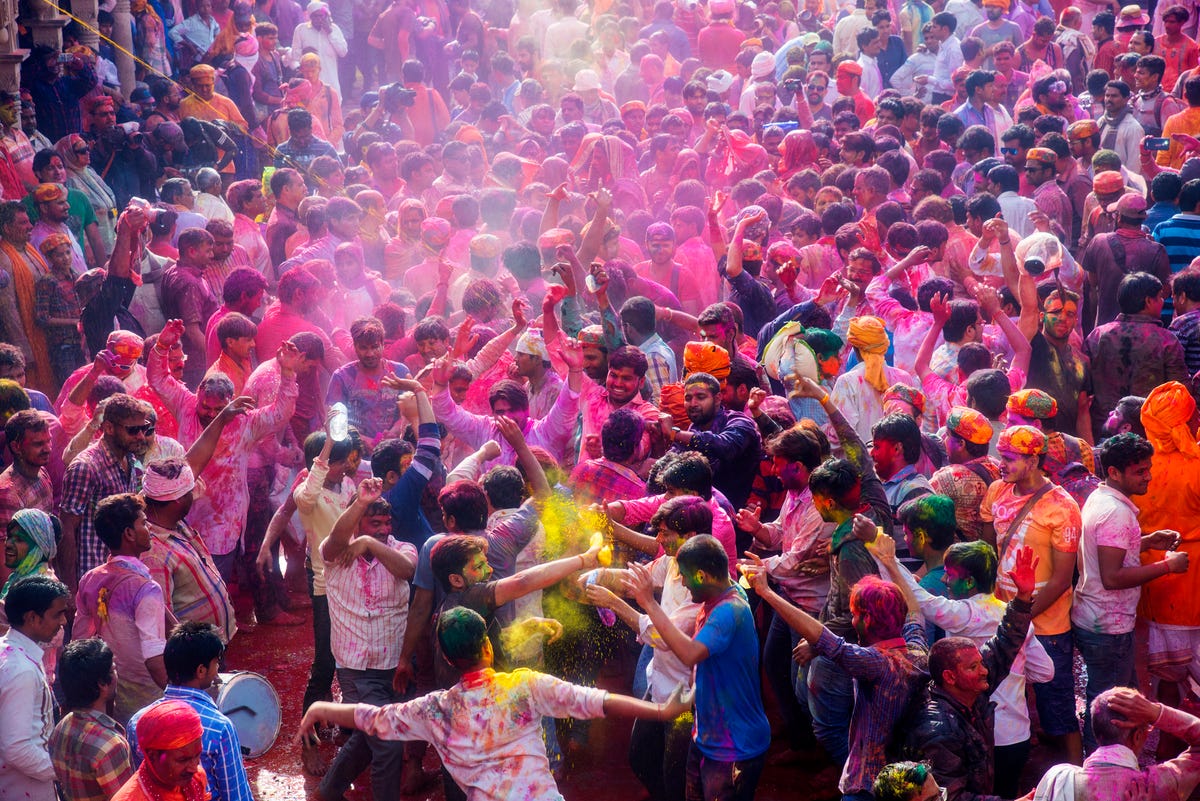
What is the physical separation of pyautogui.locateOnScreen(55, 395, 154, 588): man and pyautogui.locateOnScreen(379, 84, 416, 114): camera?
29.2 ft

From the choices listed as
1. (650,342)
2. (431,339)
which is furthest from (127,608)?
(650,342)

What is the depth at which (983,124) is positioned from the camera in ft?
43.2

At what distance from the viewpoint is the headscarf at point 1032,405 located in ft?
21.4

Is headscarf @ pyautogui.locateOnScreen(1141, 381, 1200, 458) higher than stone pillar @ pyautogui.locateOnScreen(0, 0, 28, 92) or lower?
lower

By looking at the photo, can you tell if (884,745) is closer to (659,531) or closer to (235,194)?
(659,531)

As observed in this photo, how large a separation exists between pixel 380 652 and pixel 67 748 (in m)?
1.56

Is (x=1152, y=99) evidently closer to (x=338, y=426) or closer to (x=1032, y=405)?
(x=1032, y=405)

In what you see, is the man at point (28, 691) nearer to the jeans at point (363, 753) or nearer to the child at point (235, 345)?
the jeans at point (363, 753)

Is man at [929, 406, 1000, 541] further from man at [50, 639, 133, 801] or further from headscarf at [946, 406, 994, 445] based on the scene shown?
man at [50, 639, 133, 801]

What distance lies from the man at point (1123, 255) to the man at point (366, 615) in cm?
A: 578

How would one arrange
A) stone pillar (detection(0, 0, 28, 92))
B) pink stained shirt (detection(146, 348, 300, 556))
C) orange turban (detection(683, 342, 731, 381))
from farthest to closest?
stone pillar (detection(0, 0, 28, 92))
pink stained shirt (detection(146, 348, 300, 556))
orange turban (detection(683, 342, 731, 381))

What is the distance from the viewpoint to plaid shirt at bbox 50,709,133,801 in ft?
15.7

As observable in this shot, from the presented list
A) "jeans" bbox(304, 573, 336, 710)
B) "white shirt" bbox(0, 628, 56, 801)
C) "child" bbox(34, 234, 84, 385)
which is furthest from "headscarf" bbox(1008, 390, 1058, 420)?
"child" bbox(34, 234, 84, 385)

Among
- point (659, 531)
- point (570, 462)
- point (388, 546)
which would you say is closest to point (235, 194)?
point (570, 462)
